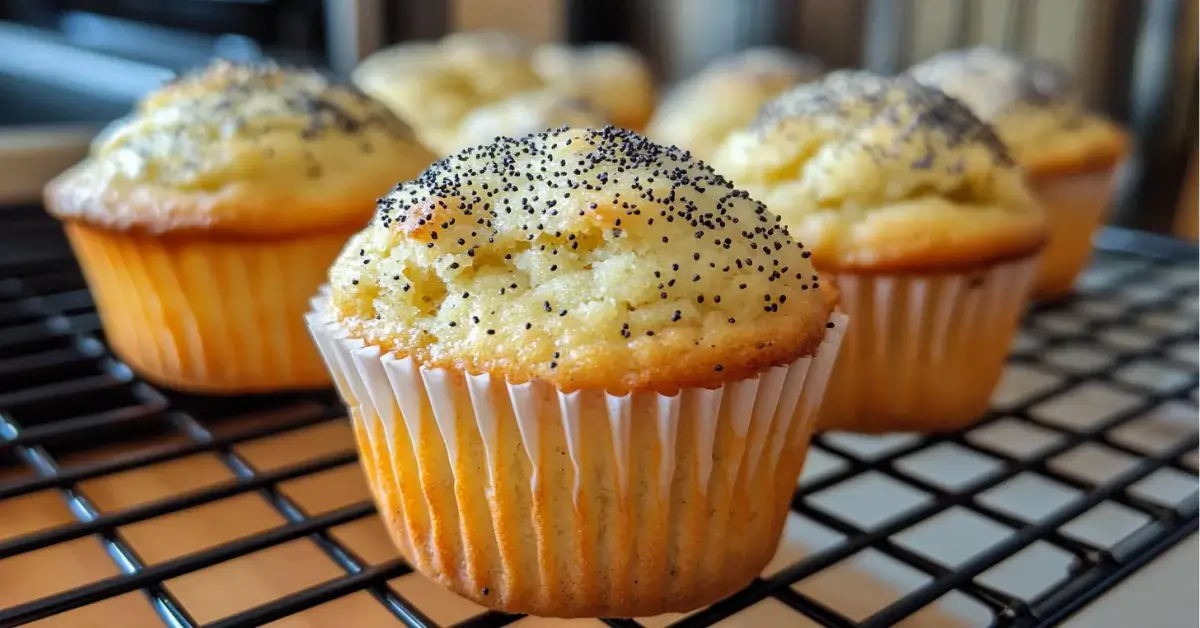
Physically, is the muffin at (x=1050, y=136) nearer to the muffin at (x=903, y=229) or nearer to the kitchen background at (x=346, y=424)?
the kitchen background at (x=346, y=424)

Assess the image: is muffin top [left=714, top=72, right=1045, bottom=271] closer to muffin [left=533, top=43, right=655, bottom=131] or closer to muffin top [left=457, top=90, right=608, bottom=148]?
muffin top [left=457, top=90, right=608, bottom=148]

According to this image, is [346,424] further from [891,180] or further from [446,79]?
[446,79]

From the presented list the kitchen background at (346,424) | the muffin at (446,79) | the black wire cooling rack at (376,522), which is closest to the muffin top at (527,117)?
the muffin at (446,79)

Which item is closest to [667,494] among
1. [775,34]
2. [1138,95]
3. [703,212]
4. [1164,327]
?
[703,212]

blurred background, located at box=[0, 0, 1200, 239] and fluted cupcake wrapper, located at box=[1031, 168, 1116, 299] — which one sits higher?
blurred background, located at box=[0, 0, 1200, 239]

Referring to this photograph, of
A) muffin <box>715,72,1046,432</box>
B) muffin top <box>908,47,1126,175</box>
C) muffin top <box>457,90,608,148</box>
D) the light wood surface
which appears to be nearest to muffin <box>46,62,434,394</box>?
muffin top <box>457,90,608,148</box>

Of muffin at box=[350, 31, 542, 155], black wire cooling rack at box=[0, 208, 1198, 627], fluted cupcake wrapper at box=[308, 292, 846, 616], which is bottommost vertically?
black wire cooling rack at box=[0, 208, 1198, 627]

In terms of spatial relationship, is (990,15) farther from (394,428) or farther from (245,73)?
(394,428)
